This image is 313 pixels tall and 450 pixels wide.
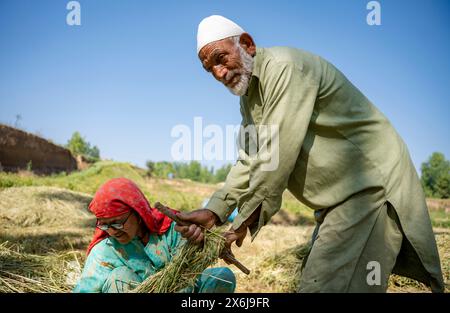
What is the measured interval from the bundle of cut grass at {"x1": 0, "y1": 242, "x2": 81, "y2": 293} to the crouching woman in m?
0.67

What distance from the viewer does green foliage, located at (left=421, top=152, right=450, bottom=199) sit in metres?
25.1

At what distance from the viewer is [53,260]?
3760 mm

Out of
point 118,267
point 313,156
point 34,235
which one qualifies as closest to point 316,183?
point 313,156

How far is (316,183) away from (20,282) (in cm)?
256

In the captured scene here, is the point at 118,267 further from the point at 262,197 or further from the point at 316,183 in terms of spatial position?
the point at 316,183

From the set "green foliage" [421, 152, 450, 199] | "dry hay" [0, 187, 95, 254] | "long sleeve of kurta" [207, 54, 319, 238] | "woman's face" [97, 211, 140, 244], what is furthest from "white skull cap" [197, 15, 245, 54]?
"green foliage" [421, 152, 450, 199]

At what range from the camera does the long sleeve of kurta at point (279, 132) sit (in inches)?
79.4

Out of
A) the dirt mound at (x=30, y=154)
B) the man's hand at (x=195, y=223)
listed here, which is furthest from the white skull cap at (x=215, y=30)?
the dirt mound at (x=30, y=154)

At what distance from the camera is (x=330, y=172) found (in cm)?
220

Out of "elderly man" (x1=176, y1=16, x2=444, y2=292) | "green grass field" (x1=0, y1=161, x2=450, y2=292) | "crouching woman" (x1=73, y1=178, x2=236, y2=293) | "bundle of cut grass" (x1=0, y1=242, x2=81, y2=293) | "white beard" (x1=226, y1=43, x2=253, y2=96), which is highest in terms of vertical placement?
"white beard" (x1=226, y1=43, x2=253, y2=96)

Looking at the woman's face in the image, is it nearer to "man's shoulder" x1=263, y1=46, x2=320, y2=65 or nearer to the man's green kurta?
the man's green kurta

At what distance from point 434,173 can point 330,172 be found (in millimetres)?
31055

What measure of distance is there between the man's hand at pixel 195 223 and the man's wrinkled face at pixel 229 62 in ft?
2.52

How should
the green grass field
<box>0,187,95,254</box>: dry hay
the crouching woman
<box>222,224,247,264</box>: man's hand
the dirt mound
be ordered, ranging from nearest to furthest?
<box>222,224,247,264</box>: man's hand
the crouching woman
the green grass field
<box>0,187,95,254</box>: dry hay
the dirt mound
